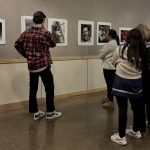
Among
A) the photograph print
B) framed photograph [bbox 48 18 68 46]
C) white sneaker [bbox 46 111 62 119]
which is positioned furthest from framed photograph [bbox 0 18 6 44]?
white sneaker [bbox 46 111 62 119]

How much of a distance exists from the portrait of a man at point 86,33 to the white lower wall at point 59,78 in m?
0.57

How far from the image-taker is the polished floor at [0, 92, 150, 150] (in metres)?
2.77

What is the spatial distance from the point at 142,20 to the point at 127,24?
28.7 inches

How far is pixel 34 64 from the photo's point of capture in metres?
3.43

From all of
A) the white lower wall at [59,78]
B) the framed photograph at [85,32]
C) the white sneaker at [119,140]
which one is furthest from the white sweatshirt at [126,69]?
the framed photograph at [85,32]

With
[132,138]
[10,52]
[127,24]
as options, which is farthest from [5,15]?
[127,24]

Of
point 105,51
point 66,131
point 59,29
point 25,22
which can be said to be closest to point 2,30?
point 25,22

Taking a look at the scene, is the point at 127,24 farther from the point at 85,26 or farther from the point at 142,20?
the point at 85,26

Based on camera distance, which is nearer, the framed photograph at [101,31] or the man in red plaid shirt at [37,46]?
the man in red plaid shirt at [37,46]

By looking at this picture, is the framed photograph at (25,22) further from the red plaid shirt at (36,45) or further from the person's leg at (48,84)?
the person's leg at (48,84)

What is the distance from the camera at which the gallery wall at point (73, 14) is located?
427 cm

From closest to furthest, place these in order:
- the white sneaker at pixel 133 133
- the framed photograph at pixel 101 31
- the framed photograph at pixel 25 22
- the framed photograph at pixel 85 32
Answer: the white sneaker at pixel 133 133 → the framed photograph at pixel 25 22 → the framed photograph at pixel 85 32 → the framed photograph at pixel 101 31

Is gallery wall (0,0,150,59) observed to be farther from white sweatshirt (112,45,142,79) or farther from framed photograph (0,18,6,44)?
white sweatshirt (112,45,142,79)

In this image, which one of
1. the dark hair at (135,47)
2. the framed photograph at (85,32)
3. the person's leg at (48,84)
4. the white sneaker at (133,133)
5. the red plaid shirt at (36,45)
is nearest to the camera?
the dark hair at (135,47)
